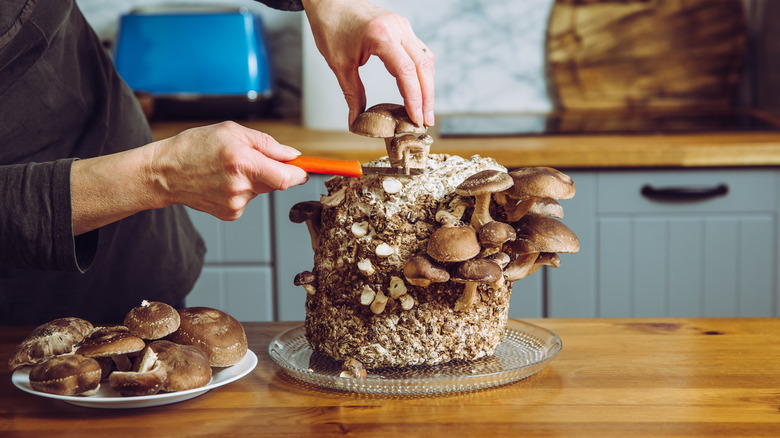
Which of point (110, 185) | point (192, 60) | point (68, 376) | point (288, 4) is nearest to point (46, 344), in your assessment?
point (68, 376)

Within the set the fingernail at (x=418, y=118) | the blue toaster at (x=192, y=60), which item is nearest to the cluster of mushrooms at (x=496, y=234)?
the fingernail at (x=418, y=118)

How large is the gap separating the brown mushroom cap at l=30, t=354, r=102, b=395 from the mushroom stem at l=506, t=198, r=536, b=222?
1.62ft

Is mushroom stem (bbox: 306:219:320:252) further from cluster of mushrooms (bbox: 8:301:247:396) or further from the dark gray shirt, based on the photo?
the dark gray shirt

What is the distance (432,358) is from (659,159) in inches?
48.0

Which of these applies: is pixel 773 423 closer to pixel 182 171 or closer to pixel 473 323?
pixel 473 323

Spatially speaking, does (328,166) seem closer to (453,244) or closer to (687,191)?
(453,244)

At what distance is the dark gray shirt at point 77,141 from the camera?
125cm

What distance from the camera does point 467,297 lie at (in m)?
0.95

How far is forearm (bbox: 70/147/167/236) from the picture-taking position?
95cm

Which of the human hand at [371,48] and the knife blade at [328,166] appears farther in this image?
the human hand at [371,48]

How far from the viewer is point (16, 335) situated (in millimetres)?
1153

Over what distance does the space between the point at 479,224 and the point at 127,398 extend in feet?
1.40

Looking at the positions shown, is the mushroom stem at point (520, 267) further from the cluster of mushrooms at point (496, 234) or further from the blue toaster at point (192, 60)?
the blue toaster at point (192, 60)

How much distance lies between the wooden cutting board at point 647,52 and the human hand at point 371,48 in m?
1.68
